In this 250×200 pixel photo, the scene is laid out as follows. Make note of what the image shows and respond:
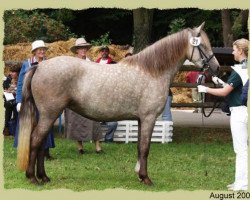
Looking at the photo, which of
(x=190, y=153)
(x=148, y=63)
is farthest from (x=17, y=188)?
(x=190, y=153)

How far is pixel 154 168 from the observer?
8.72 m

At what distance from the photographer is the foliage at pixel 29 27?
63.5 feet

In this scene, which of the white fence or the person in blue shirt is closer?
the person in blue shirt

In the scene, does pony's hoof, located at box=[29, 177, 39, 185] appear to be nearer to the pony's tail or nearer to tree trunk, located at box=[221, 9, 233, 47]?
the pony's tail

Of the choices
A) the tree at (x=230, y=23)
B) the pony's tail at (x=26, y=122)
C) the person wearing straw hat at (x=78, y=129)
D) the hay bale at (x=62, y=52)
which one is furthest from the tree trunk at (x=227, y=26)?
the pony's tail at (x=26, y=122)

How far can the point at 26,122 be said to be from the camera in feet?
23.6

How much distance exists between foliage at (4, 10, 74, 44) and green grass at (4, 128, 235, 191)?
8405mm

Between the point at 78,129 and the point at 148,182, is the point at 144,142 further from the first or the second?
the point at 78,129

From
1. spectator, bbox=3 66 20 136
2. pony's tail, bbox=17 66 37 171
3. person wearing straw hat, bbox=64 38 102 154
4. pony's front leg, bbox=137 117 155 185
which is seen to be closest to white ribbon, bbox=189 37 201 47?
pony's front leg, bbox=137 117 155 185

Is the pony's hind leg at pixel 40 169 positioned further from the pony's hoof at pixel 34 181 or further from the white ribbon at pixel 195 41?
the white ribbon at pixel 195 41

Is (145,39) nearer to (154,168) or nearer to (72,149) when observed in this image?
(72,149)

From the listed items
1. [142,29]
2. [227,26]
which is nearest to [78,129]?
[142,29]

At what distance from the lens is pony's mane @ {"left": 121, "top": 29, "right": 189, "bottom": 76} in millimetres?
7441

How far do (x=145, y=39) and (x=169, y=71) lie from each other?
205 inches
